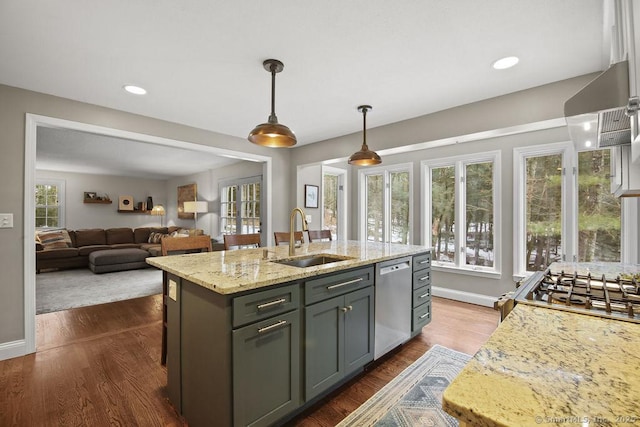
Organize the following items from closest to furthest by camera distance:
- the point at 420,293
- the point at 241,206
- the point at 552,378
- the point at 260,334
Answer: the point at 552,378 → the point at 260,334 → the point at 420,293 → the point at 241,206

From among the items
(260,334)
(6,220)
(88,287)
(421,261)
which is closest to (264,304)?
(260,334)

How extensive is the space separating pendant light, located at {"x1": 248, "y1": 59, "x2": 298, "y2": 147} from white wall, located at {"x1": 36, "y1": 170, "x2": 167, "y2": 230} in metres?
8.14

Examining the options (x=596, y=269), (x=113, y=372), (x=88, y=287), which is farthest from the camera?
(x=88, y=287)

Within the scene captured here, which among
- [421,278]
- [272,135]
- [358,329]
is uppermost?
[272,135]

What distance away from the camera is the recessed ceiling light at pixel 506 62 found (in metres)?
2.09

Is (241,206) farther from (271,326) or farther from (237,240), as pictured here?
(271,326)

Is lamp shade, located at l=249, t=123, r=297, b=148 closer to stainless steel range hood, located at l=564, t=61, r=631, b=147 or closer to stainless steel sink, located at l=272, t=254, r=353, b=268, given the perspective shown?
stainless steel sink, located at l=272, t=254, r=353, b=268

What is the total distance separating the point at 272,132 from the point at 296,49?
1.94 feet

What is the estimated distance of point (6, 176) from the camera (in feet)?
8.17

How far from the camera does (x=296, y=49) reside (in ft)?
6.52

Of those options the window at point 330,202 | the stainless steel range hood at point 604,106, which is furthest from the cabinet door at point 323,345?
the window at point 330,202

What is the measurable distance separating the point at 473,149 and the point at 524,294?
129 inches

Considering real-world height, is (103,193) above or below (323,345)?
above

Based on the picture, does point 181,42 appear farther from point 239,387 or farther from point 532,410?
point 532,410
